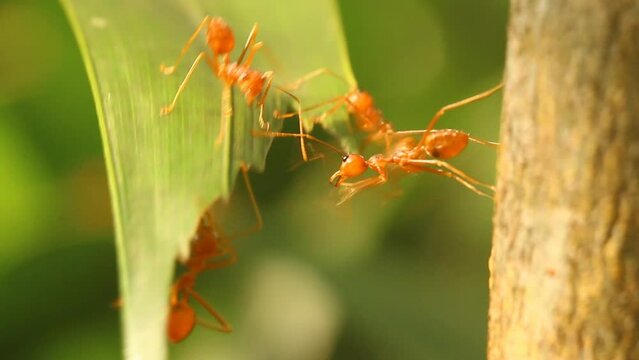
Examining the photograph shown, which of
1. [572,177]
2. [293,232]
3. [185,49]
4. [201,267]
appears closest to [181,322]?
[201,267]

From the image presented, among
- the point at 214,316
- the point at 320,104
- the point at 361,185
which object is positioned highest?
the point at 320,104

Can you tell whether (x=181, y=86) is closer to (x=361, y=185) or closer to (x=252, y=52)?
(x=252, y=52)

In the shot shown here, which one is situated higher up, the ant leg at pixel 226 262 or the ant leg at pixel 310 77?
the ant leg at pixel 310 77

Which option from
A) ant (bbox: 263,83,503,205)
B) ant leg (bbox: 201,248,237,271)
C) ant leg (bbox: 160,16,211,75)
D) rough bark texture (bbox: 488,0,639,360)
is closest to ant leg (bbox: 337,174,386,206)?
ant (bbox: 263,83,503,205)

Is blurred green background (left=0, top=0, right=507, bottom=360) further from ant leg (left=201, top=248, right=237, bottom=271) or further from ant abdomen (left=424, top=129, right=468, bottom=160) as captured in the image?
ant abdomen (left=424, top=129, right=468, bottom=160)

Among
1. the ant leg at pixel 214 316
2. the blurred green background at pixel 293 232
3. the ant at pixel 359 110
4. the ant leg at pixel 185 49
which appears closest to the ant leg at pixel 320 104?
the ant at pixel 359 110

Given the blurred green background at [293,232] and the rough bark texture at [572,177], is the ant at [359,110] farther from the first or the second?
the rough bark texture at [572,177]
